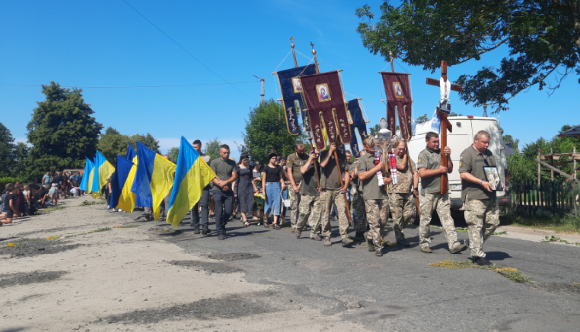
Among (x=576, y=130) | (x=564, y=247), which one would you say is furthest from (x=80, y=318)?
(x=576, y=130)

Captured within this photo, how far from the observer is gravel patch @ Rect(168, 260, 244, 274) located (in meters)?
6.53

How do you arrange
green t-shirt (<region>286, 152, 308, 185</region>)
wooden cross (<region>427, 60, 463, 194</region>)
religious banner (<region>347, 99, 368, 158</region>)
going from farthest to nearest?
religious banner (<region>347, 99, 368, 158</region>) < green t-shirt (<region>286, 152, 308, 185</region>) < wooden cross (<region>427, 60, 463, 194</region>)

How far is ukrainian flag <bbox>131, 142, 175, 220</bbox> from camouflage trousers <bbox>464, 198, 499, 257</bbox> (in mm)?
6850

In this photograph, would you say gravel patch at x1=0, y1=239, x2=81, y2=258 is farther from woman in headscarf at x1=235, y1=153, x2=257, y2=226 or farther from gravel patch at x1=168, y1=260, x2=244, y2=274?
woman in headscarf at x1=235, y1=153, x2=257, y2=226

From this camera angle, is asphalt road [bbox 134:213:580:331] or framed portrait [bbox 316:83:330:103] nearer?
asphalt road [bbox 134:213:580:331]

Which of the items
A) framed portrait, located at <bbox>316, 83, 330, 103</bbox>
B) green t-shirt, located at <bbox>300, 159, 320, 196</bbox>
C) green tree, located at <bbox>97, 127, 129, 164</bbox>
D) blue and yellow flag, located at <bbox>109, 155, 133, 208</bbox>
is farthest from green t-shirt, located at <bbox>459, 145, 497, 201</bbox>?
green tree, located at <bbox>97, 127, 129, 164</bbox>

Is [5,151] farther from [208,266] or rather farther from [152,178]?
[208,266]

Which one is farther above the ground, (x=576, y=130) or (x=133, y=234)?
(x=576, y=130)

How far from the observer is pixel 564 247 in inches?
332

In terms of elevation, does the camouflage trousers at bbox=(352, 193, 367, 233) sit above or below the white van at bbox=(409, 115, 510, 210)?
below

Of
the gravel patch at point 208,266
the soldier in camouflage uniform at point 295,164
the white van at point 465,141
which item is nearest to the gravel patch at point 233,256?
the gravel patch at point 208,266

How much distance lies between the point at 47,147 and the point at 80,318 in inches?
2489

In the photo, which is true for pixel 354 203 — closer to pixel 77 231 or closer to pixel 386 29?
pixel 386 29

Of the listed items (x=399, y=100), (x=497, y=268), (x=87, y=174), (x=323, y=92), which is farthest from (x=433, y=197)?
(x=87, y=174)
